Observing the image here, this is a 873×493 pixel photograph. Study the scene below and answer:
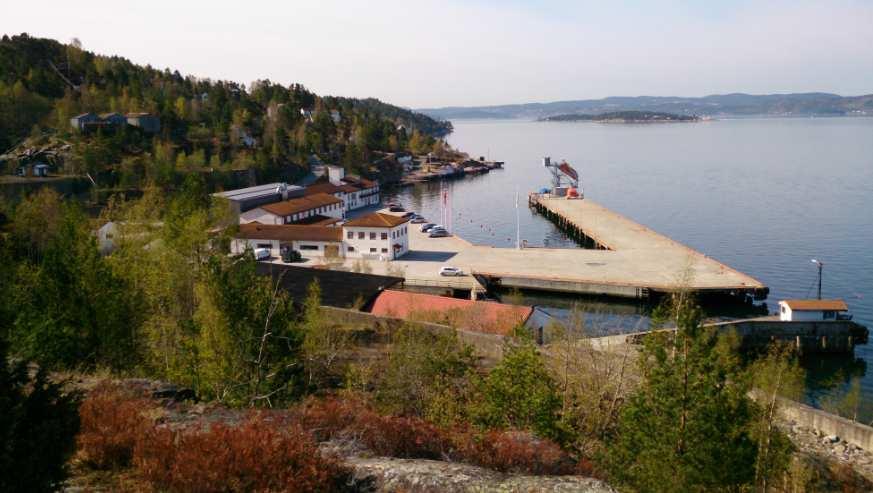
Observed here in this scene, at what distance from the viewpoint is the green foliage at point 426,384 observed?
1318cm

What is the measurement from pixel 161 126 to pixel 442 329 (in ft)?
182

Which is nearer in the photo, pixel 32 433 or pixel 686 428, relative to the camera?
pixel 32 433

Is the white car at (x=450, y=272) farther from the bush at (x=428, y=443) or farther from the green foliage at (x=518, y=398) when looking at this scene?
the bush at (x=428, y=443)

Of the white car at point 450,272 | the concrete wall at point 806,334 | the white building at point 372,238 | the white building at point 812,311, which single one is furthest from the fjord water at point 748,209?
the white building at point 372,238

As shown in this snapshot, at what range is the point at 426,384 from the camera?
14.7m

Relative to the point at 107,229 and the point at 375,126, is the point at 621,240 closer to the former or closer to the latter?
the point at 107,229

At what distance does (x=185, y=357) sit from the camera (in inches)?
555

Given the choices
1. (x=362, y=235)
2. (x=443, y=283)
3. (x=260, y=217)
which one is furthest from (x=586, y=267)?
(x=260, y=217)

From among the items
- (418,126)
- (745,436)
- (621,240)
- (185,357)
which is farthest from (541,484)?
(418,126)

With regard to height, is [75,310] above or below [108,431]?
below

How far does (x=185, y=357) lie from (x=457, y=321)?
37.0 feet

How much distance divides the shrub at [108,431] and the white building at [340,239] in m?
28.2

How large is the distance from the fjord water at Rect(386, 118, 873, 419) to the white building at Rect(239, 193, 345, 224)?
9.44 metres

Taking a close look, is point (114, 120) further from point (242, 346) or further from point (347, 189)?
point (242, 346)
